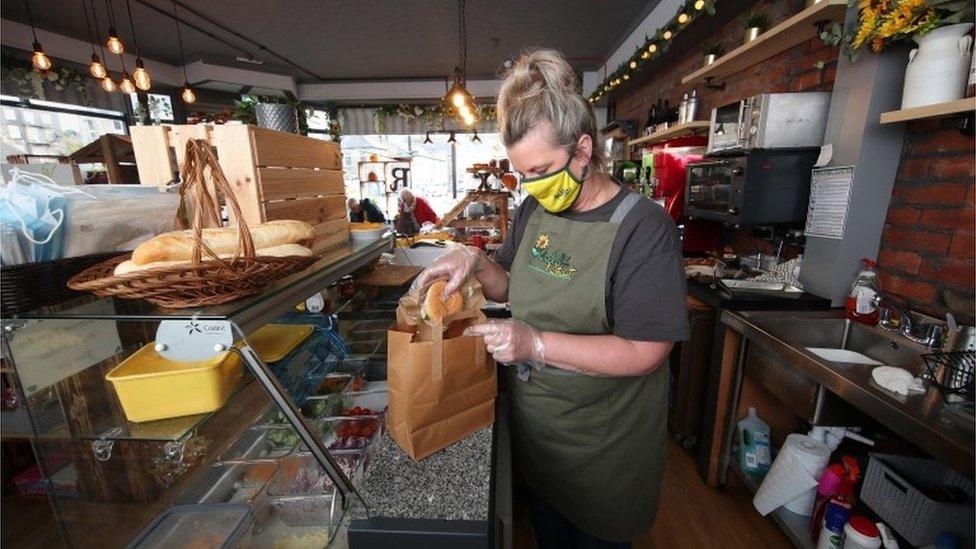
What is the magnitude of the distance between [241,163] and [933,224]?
8.92 ft

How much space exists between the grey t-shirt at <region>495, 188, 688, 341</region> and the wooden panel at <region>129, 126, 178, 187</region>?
1451 mm

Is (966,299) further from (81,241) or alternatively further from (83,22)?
(83,22)

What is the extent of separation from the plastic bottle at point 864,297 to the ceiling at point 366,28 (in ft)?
12.7

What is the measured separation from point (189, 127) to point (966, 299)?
293cm

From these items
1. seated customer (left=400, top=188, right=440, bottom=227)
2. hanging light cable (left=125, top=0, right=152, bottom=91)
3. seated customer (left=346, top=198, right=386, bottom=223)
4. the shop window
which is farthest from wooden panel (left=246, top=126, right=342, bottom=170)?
seated customer (left=346, top=198, right=386, bottom=223)

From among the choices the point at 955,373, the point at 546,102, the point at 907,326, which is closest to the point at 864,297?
the point at 907,326

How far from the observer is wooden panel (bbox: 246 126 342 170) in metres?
1.35

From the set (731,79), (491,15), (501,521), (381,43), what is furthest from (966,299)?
(381,43)

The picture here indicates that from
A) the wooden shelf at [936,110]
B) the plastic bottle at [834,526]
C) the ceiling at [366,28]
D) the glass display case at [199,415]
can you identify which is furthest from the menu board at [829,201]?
the ceiling at [366,28]

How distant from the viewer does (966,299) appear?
1681 millimetres

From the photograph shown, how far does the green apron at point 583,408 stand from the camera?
3.98ft

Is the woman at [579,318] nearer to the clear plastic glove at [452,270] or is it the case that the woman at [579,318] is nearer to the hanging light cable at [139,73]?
the clear plastic glove at [452,270]

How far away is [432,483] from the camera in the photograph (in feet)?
3.47

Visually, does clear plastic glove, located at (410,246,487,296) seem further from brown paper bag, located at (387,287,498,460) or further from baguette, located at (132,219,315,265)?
baguette, located at (132,219,315,265)
